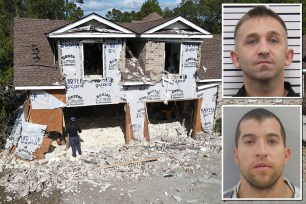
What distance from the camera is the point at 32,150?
52.6 ft

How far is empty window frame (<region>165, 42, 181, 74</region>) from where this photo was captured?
19.3 meters

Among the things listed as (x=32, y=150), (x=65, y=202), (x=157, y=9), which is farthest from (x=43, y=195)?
(x=157, y=9)

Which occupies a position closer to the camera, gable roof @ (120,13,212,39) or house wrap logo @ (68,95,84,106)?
house wrap logo @ (68,95,84,106)

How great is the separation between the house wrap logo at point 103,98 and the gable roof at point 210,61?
484 cm

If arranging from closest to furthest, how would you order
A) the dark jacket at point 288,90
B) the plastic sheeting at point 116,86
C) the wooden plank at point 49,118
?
the dark jacket at point 288,90 < the wooden plank at point 49,118 < the plastic sheeting at point 116,86

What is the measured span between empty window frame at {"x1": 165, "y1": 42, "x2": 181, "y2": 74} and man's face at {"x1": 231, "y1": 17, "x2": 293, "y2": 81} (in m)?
14.6

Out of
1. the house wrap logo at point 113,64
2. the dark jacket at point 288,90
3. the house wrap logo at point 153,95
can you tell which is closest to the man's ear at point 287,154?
the dark jacket at point 288,90

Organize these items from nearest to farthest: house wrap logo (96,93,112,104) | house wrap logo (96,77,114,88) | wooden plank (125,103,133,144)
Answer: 1. house wrap logo (96,77,114,88)
2. house wrap logo (96,93,112,104)
3. wooden plank (125,103,133,144)

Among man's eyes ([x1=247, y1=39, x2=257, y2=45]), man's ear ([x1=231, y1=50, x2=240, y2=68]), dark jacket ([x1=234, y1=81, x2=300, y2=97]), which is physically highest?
man's eyes ([x1=247, y1=39, x2=257, y2=45])

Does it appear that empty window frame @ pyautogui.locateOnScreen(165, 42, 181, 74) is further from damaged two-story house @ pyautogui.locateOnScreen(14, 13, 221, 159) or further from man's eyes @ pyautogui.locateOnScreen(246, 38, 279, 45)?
man's eyes @ pyautogui.locateOnScreen(246, 38, 279, 45)

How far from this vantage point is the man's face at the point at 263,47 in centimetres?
414

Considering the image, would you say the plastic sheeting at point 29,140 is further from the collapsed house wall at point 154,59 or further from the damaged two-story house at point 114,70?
the collapsed house wall at point 154,59

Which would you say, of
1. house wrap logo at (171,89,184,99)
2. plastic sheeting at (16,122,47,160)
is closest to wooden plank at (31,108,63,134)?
plastic sheeting at (16,122,47,160)

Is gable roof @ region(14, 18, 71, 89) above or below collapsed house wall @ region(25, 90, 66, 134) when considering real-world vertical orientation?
above
